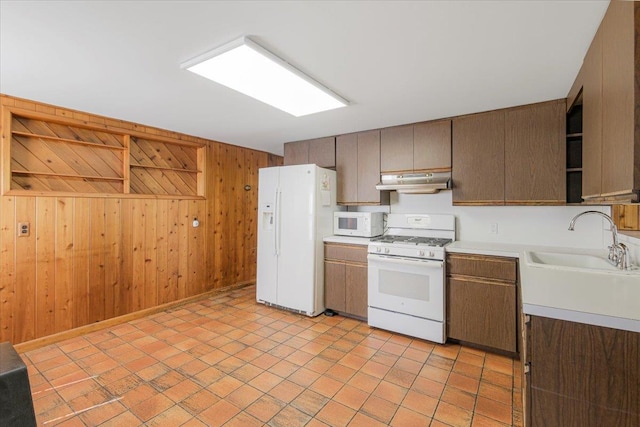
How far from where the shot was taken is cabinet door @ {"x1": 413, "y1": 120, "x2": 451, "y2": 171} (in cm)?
314

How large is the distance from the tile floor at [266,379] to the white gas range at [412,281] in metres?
0.16

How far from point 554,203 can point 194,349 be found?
353cm

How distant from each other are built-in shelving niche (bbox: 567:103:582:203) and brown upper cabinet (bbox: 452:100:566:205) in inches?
3.0

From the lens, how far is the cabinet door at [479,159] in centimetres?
288

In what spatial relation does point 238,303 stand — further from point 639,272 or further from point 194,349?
point 639,272

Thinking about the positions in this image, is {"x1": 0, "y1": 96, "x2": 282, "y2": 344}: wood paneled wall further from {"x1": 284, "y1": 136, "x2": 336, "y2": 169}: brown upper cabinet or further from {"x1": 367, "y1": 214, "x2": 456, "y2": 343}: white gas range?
{"x1": 367, "y1": 214, "x2": 456, "y2": 343}: white gas range

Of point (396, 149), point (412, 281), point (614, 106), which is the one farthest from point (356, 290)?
point (614, 106)

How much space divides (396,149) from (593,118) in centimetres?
191

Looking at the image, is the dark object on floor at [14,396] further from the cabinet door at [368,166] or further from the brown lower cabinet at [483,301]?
the cabinet door at [368,166]

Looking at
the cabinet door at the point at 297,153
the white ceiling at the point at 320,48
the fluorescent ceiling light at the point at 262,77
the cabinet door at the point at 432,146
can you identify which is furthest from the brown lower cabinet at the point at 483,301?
the cabinet door at the point at 297,153

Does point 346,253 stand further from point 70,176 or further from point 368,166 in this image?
point 70,176

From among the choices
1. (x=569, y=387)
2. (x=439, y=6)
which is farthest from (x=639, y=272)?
(x=439, y=6)

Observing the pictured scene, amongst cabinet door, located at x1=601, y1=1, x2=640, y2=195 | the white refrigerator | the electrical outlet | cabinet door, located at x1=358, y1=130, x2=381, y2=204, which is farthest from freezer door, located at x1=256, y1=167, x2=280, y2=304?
cabinet door, located at x1=601, y1=1, x2=640, y2=195

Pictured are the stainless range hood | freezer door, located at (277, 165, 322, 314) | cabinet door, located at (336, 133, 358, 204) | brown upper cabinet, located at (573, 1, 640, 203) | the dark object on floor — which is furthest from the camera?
cabinet door, located at (336, 133, 358, 204)
